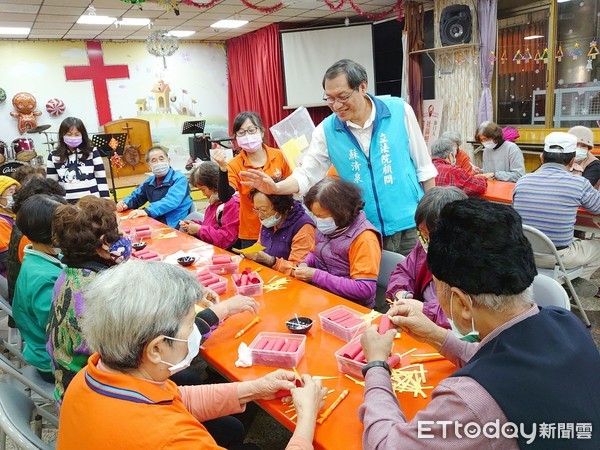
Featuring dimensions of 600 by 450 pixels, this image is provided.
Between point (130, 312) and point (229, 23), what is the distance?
28.9ft

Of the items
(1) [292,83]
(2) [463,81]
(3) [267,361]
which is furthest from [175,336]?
(1) [292,83]

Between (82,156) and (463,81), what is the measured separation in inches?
221

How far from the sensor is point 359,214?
2.29m

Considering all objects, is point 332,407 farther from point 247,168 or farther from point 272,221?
point 247,168

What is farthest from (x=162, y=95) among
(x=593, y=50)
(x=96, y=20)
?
(x=593, y=50)

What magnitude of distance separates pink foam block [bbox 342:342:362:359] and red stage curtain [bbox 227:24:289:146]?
28.5 feet

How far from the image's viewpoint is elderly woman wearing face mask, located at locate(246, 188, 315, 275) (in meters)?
2.67

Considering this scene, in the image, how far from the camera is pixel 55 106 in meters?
9.12

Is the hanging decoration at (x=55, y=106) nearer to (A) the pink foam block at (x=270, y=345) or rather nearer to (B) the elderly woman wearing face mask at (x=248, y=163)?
(B) the elderly woman wearing face mask at (x=248, y=163)

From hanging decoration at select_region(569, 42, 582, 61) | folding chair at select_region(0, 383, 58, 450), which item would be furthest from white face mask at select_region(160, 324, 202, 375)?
hanging decoration at select_region(569, 42, 582, 61)

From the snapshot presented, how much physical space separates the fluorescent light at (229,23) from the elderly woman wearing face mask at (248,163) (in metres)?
6.09

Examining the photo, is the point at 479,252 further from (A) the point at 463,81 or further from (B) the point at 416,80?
(B) the point at 416,80

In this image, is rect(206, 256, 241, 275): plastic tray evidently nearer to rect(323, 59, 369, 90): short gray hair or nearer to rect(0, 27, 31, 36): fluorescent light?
rect(323, 59, 369, 90): short gray hair

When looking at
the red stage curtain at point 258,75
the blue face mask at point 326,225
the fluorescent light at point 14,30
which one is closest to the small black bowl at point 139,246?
the blue face mask at point 326,225
